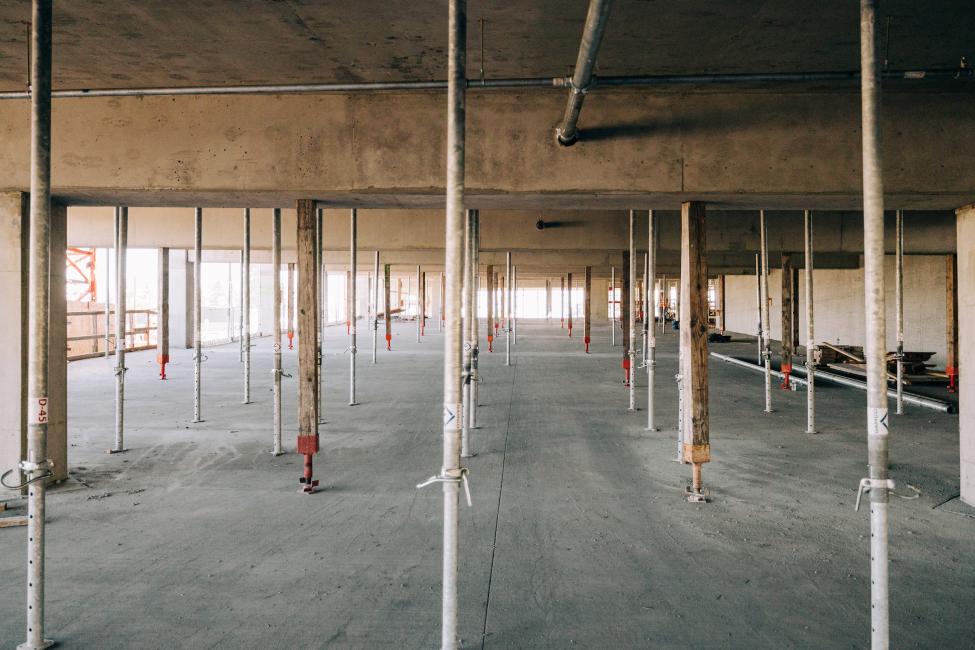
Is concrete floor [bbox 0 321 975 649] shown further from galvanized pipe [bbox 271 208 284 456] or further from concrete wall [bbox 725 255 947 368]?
concrete wall [bbox 725 255 947 368]

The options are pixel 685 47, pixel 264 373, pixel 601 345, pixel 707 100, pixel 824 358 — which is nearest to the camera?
pixel 685 47

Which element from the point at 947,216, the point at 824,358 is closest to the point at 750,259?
the point at 824,358

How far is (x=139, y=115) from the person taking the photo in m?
6.51

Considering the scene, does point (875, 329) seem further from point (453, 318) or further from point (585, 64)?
point (585, 64)

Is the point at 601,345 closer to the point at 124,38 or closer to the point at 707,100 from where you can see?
the point at 707,100

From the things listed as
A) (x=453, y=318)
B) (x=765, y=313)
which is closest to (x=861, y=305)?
(x=765, y=313)

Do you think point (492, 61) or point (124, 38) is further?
point (492, 61)

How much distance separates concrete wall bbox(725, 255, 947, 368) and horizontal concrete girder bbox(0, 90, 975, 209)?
41.8 feet

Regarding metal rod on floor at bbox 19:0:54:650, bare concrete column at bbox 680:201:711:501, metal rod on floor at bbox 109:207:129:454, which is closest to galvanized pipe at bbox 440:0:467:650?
metal rod on floor at bbox 19:0:54:650

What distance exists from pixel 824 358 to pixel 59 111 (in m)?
19.6

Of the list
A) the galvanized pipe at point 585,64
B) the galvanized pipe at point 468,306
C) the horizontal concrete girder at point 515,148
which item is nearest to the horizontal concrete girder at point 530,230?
the galvanized pipe at point 468,306

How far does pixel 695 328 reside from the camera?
693 centimetres

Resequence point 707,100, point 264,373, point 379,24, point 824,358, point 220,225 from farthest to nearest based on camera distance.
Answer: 1. point 824,358
2. point 264,373
3. point 220,225
4. point 707,100
5. point 379,24

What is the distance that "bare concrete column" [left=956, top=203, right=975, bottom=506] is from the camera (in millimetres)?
6301
